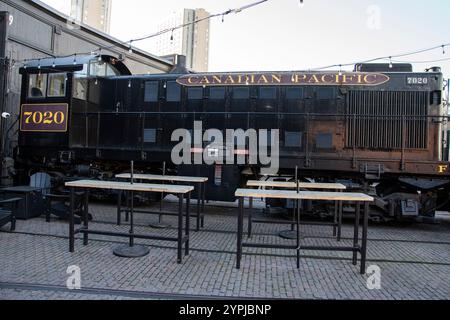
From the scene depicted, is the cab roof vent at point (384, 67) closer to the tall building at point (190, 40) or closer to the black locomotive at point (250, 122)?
the black locomotive at point (250, 122)

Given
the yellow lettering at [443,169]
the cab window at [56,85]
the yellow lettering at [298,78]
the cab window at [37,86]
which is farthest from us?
the cab window at [37,86]

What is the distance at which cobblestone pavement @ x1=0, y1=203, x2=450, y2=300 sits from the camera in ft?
13.0

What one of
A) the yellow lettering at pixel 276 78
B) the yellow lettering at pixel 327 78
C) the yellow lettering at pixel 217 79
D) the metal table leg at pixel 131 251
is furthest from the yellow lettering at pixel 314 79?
the metal table leg at pixel 131 251

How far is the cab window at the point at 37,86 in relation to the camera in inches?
359

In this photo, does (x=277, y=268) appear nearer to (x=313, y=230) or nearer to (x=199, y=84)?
(x=313, y=230)

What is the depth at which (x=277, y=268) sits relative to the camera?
4902 millimetres

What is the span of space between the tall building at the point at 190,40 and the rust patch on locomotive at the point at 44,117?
4103mm

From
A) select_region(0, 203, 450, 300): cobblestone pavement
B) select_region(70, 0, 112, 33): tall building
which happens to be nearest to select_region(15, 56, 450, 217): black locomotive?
select_region(0, 203, 450, 300): cobblestone pavement

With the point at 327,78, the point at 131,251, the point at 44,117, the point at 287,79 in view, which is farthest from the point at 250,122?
the point at 44,117

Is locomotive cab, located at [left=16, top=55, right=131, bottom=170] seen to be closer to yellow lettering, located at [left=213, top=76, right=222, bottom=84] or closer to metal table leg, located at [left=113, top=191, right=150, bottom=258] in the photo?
yellow lettering, located at [left=213, top=76, right=222, bottom=84]

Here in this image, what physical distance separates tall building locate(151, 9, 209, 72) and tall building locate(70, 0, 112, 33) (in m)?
4.13

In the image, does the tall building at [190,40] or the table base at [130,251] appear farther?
the tall building at [190,40]

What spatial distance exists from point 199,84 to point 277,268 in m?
5.53
